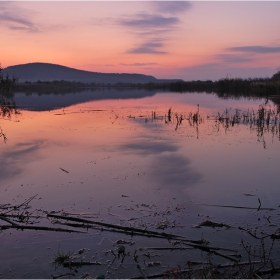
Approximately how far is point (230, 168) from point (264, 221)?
3.18 metres

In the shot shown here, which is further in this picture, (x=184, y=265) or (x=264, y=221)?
(x=264, y=221)

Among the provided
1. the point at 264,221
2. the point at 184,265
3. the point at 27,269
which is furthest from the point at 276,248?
the point at 27,269

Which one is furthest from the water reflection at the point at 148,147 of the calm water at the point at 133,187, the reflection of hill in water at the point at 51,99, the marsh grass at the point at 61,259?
the reflection of hill in water at the point at 51,99

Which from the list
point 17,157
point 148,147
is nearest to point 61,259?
point 17,157

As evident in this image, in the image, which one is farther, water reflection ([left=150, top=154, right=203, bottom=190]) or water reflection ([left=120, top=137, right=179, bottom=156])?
water reflection ([left=120, top=137, right=179, bottom=156])

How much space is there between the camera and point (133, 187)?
6.94m

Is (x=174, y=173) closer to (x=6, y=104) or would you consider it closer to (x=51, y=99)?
(x=6, y=104)

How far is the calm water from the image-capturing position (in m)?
4.37

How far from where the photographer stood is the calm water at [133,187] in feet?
14.3

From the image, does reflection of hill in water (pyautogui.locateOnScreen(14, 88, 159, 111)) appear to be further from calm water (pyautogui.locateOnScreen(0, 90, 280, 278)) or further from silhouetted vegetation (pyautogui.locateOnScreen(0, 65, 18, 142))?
calm water (pyautogui.locateOnScreen(0, 90, 280, 278))

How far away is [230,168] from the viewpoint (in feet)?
27.4

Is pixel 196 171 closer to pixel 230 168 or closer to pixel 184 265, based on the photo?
pixel 230 168

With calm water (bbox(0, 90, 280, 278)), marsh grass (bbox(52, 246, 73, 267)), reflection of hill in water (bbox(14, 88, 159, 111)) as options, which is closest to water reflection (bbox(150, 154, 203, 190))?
calm water (bbox(0, 90, 280, 278))

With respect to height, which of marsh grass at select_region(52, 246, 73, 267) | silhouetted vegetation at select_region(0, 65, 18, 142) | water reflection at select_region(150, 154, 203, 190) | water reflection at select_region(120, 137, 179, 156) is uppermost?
silhouetted vegetation at select_region(0, 65, 18, 142)
